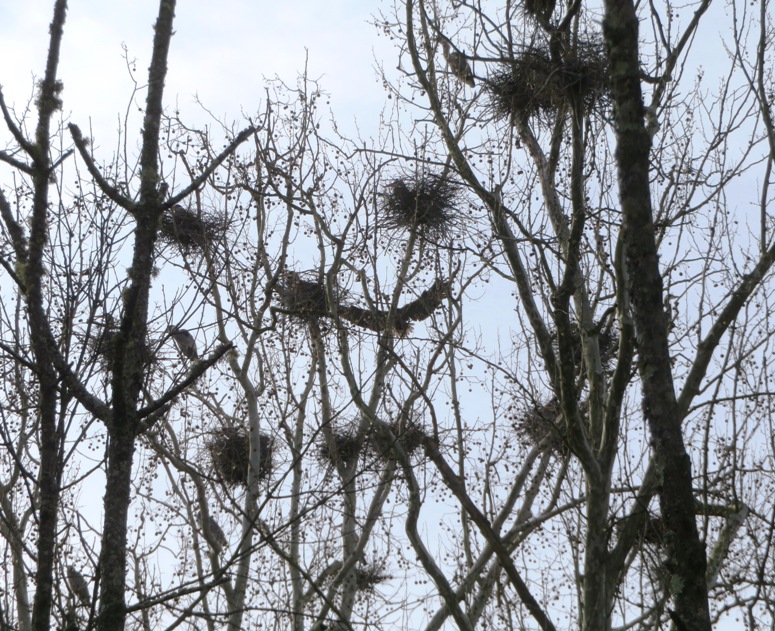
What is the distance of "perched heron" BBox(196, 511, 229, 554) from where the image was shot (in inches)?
359

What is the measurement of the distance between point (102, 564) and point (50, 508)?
324mm

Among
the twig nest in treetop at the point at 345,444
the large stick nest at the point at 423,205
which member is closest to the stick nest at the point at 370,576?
the twig nest in treetop at the point at 345,444

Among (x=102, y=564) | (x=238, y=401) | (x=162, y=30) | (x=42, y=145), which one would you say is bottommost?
(x=102, y=564)

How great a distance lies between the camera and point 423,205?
9312 mm

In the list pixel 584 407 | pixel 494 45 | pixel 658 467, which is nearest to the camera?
pixel 658 467

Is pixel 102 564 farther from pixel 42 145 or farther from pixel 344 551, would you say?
pixel 344 551

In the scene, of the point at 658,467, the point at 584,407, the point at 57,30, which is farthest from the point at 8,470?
the point at 658,467

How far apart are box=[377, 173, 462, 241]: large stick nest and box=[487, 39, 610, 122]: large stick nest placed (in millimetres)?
1489

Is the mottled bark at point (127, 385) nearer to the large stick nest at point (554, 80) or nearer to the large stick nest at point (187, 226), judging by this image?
the large stick nest at point (554, 80)

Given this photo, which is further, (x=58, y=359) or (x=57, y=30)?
Answer: (x=57, y=30)

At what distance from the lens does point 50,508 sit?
3666mm

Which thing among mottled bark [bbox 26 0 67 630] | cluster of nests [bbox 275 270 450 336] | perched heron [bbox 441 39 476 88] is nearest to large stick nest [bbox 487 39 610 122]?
perched heron [bbox 441 39 476 88]

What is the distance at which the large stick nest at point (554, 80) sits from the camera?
289 inches

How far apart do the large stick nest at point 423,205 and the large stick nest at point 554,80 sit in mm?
1489
